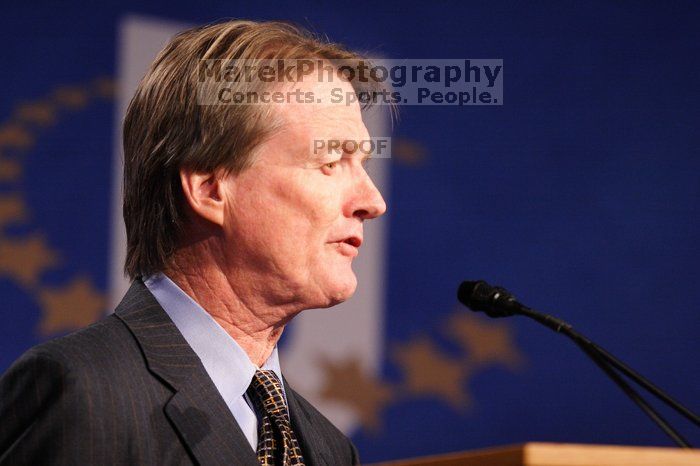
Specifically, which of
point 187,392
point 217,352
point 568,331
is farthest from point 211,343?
point 568,331

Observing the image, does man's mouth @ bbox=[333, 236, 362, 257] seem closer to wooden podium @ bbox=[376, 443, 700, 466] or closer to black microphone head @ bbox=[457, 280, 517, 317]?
black microphone head @ bbox=[457, 280, 517, 317]

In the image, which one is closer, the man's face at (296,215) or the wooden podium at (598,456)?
the wooden podium at (598,456)

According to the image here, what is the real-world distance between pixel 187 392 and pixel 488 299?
0.49m

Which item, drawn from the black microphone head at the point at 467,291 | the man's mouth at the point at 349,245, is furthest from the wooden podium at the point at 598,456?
the man's mouth at the point at 349,245

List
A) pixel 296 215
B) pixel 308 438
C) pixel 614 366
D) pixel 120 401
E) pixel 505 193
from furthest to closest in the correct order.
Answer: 1. pixel 505 193
2. pixel 308 438
3. pixel 296 215
4. pixel 614 366
5. pixel 120 401

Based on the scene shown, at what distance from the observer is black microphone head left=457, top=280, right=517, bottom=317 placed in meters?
1.53

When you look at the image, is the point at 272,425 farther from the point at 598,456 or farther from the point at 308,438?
the point at 598,456

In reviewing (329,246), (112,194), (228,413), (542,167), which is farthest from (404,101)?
(228,413)

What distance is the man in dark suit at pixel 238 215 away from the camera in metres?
1.54

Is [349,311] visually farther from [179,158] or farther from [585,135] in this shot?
[179,158]

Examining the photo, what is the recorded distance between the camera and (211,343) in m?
1.54

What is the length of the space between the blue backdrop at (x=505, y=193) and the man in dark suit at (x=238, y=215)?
1060mm

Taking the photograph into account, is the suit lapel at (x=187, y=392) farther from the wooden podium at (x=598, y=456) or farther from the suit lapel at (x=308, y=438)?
the wooden podium at (x=598, y=456)

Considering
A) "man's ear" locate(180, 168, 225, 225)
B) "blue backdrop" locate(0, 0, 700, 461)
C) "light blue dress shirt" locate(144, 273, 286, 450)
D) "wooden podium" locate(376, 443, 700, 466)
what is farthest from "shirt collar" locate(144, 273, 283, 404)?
"blue backdrop" locate(0, 0, 700, 461)
